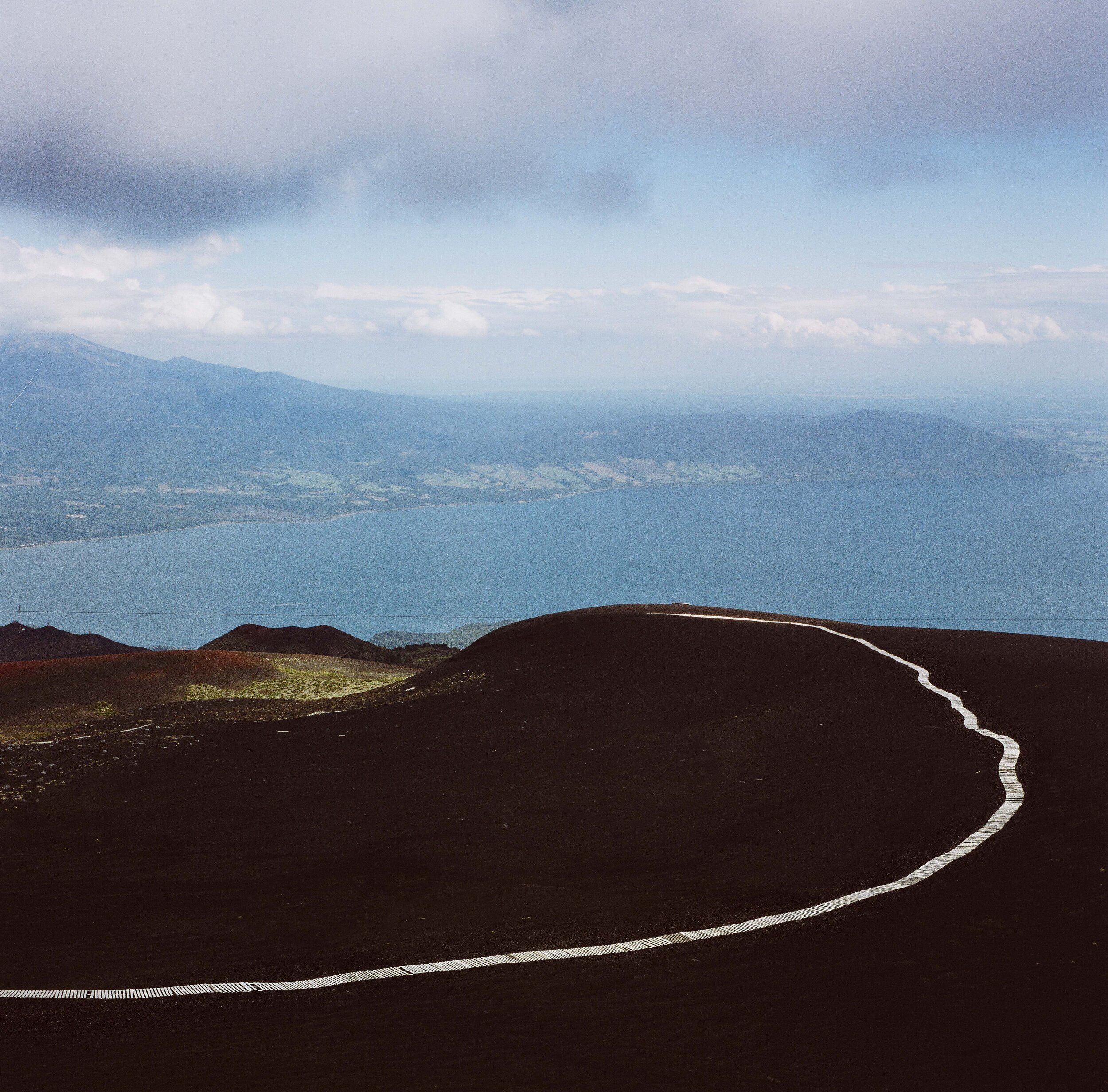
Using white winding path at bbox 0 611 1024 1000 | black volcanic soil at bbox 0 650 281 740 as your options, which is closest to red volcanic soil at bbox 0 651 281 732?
black volcanic soil at bbox 0 650 281 740

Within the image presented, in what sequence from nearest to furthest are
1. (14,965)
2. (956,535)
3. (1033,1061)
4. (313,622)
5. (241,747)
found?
(1033,1061), (14,965), (241,747), (313,622), (956,535)

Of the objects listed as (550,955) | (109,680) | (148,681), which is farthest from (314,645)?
(550,955)

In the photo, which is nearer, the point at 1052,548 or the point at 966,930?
the point at 966,930

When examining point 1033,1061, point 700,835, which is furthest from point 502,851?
point 1033,1061

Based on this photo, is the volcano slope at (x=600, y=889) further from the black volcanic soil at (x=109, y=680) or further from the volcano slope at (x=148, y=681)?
the black volcanic soil at (x=109, y=680)

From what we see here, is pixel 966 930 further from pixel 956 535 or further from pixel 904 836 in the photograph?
pixel 956 535

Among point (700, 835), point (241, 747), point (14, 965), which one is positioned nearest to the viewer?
point (14, 965)

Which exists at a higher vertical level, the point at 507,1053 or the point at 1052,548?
the point at 1052,548
